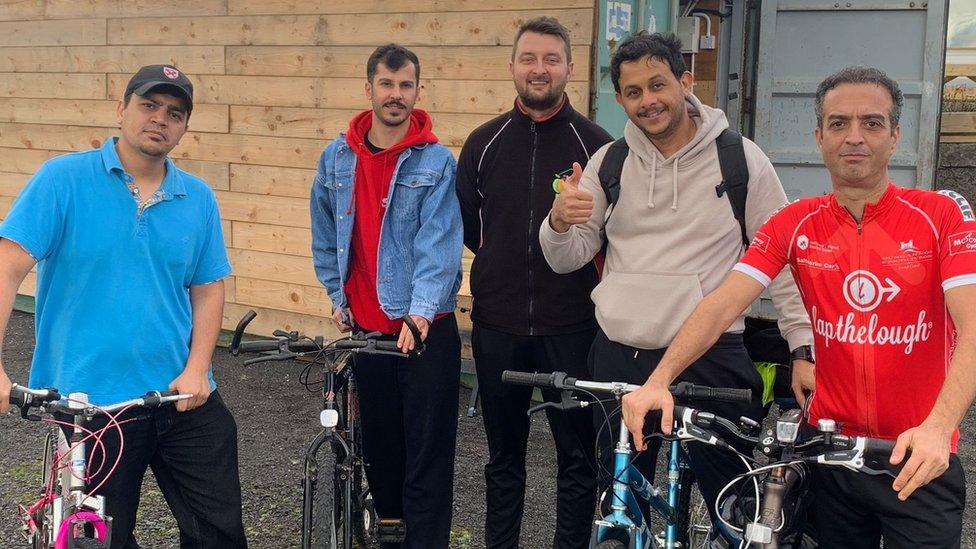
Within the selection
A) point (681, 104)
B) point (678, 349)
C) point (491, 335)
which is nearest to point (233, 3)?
point (491, 335)

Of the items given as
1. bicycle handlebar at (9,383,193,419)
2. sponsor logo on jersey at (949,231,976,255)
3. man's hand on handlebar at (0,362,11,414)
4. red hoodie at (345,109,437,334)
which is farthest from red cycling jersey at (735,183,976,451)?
man's hand on handlebar at (0,362,11,414)

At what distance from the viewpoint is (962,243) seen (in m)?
2.72

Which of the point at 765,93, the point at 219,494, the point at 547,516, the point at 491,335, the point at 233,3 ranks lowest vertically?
the point at 547,516

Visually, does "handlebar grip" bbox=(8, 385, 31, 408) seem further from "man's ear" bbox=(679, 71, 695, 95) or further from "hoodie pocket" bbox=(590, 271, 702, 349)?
"man's ear" bbox=(679, 71, 695, 95)

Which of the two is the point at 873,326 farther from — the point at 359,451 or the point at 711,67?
the point at 711,67

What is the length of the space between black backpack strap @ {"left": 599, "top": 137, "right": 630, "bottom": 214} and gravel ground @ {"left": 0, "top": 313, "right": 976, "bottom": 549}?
2.10 metres

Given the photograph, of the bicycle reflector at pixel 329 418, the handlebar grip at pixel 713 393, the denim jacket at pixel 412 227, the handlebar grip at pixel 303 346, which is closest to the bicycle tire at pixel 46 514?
the handlebar grip at pixel 303 346

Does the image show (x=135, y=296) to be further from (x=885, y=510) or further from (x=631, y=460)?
(x=885, y=510)

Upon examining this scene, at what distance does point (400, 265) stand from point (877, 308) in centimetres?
207

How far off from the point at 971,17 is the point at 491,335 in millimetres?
9641

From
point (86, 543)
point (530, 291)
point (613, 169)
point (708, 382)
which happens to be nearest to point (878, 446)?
point (708, 382)

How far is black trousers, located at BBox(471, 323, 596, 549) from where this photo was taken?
430cm

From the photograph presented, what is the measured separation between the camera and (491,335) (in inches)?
173

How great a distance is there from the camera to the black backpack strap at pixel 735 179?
3.63 m
